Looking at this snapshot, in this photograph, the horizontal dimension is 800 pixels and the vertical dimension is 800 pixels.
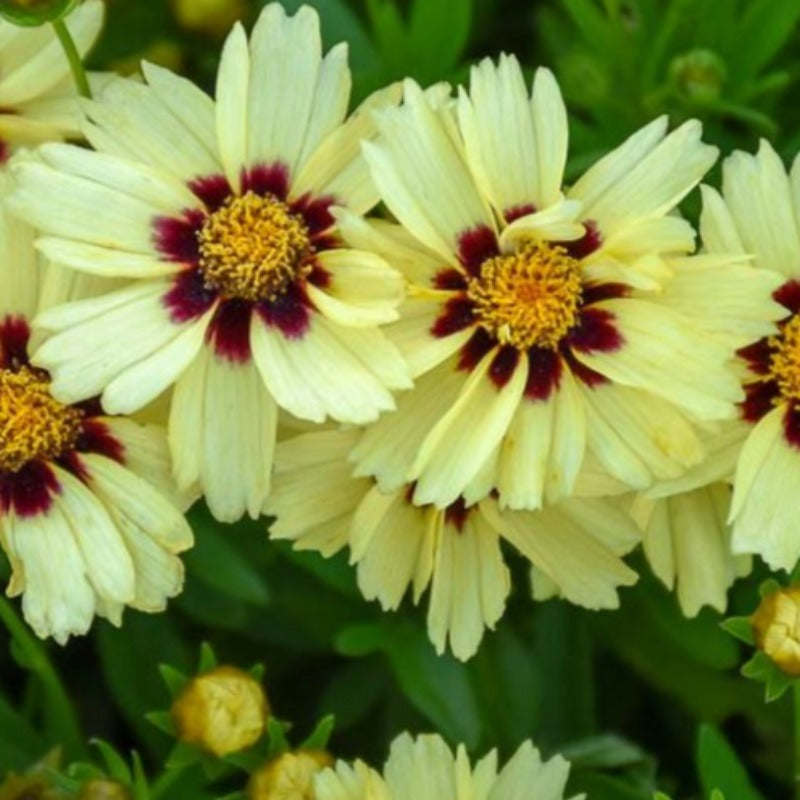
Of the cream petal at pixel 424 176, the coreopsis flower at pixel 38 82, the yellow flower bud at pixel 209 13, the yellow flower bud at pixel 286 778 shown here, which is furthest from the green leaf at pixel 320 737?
the yellow flower bud at pixel 209 13

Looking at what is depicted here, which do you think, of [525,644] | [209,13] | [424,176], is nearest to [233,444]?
[424,176]

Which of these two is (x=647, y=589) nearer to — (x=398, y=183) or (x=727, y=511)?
(x=727, y=511)

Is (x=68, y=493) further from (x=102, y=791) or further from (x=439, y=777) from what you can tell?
(x=439, y=777)

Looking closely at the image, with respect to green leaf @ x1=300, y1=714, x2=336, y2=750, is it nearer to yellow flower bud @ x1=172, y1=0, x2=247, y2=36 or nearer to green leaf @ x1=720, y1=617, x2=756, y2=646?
green leaf @ x1=720, y1=617, x2=756, y2=646

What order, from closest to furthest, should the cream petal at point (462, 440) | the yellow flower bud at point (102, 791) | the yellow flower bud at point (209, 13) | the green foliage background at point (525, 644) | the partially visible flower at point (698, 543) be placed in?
the cream petal at point (462, 440) → the yellow flower bud at point (102, 791) → the partially visible flower at point (698, 543) → the green foliage background at point (525, 644) → the yellow flower bud at point (209, 13)

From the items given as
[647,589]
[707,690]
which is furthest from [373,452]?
[707,690]

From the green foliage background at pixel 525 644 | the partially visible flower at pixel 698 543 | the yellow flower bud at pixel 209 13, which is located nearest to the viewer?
the partially visible flower at pixel 698 543

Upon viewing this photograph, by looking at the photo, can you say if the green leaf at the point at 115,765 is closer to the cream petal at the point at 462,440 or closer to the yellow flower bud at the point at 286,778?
the yellow flower bud at the point at 286,778
